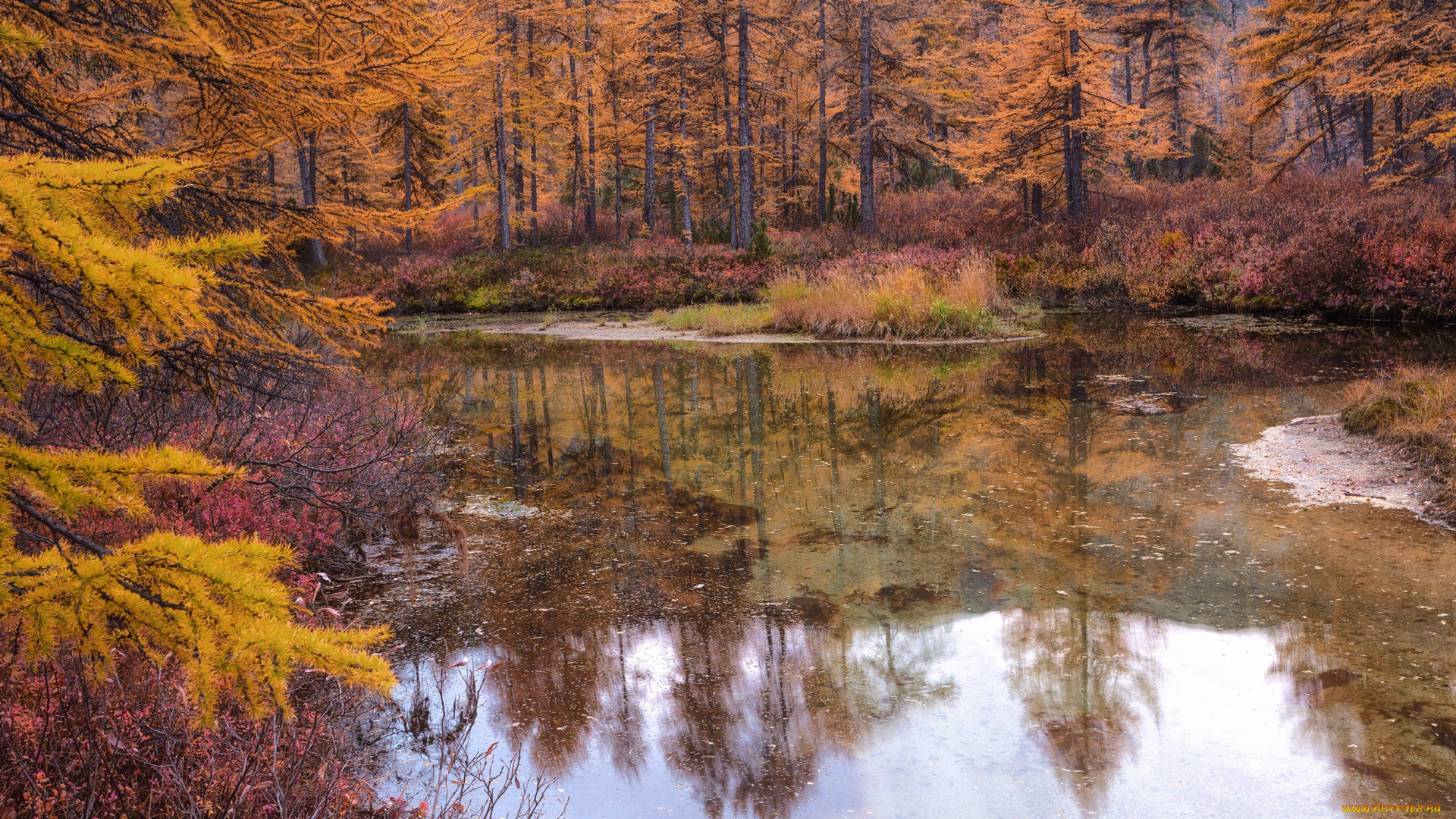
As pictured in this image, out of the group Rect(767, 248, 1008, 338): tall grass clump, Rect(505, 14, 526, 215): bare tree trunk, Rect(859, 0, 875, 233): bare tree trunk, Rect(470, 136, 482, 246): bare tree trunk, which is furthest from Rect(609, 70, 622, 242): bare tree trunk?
Rect(767, 248, 1008, 338): tall grass clump

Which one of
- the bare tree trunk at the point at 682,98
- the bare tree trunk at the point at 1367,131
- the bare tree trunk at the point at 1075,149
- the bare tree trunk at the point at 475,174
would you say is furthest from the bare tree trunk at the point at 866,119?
the bare tree trunk at the point at 475,174

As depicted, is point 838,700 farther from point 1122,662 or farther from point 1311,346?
point 1311,346

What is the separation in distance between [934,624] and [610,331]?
16.7 meters

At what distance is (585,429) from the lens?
10.5 meters

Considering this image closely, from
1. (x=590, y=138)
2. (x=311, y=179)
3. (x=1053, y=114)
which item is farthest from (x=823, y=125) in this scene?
(x=311, y=179)

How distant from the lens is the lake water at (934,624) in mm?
3484

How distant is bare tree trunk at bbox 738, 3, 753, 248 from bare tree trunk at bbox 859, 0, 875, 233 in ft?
11.1

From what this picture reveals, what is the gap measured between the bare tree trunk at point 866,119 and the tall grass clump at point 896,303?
23.2ft

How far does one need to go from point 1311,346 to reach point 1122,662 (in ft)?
38.5

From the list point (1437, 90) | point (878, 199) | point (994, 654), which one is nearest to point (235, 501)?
point (994, 654)

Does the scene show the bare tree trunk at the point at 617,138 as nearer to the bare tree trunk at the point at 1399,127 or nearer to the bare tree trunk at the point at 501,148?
the bare tree trunk at the point at 501,148

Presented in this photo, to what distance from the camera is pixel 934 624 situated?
488 centimetres

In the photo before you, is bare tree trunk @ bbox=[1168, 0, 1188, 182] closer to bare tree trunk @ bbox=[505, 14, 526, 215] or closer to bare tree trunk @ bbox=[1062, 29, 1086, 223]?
bare tree trunk @ bbox=[1062, 29, 1086, 223]

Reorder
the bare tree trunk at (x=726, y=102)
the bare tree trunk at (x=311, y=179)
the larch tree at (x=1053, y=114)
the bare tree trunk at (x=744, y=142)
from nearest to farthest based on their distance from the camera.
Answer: the larch tree at (x=1053, y=114) < the bare tree trunk at (x=744, y=142) < the bare tree trunk at (x=726, y=102) < the bare tree trunk at (x=311, y=179)
